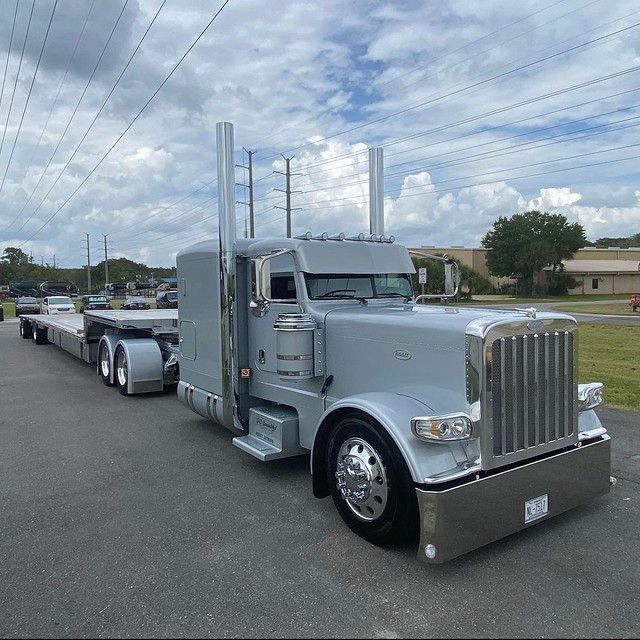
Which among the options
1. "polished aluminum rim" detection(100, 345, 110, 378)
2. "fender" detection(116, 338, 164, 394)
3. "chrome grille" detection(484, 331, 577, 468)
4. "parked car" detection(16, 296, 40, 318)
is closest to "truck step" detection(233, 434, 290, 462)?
"chrome grille" detection(484, 331, 577, 468)

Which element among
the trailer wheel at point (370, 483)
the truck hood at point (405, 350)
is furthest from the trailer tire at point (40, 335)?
the trailer wheel at point (370, 483)

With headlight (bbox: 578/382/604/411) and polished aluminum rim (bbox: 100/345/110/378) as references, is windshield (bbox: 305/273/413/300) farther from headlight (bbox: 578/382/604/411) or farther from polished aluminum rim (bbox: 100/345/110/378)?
polished aluminum rim (bbox: 100/345/110/378)

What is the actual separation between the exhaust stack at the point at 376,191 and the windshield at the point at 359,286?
0.94 m

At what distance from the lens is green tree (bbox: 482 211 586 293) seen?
57.5 meters

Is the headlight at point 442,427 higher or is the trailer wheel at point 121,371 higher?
the headlight at point 442,427

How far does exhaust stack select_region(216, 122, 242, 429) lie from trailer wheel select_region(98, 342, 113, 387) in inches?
218

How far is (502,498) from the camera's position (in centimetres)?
364

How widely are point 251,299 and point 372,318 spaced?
1671mm

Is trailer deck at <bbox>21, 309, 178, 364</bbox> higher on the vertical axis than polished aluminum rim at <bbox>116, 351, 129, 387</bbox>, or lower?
higher

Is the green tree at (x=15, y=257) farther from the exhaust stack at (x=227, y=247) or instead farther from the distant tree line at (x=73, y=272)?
the exhaust stack at (x=227, y=247)

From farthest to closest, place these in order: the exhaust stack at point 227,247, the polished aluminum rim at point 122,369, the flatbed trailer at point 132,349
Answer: the polished aluminum rim at point 122,369
the flatbed trailer at point 132,349
the exhaust stack at point 227,247

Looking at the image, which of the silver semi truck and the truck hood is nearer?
the silver semi truck

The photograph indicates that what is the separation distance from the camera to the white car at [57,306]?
79.6 feet

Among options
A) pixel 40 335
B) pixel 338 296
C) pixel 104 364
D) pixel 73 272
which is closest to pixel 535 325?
pixel 338 296
